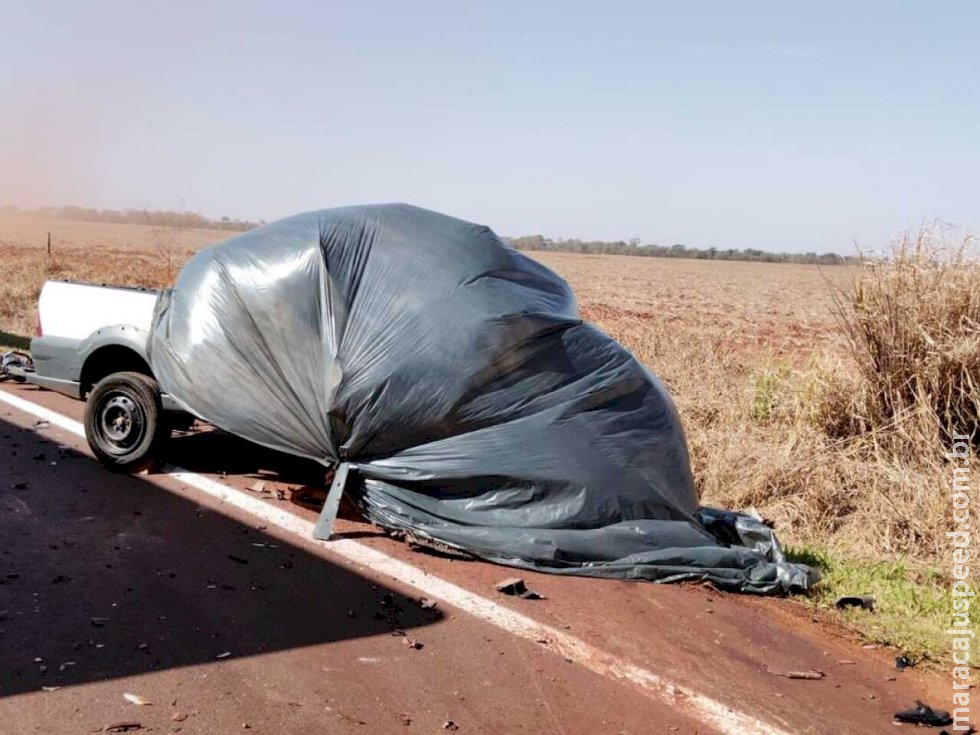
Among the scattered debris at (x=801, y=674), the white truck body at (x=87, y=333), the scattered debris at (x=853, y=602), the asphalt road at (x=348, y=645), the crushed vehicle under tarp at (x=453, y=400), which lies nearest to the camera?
the asphalt road at (x=348, y=645)

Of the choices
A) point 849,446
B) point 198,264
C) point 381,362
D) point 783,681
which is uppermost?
point 198,264

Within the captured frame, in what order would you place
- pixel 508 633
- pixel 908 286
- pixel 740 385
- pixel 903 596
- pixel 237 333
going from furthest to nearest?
pixel 740 385 → pixel 908 286 → pixel 237 333 → pixel 903 596 → pixel 508 633

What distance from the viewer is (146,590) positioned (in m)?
4.44

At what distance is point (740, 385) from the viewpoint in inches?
401

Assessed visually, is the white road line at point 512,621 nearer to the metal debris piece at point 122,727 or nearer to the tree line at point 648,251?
the metal debris piece at point 122,727

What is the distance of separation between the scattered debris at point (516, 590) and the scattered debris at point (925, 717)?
1.76 meters

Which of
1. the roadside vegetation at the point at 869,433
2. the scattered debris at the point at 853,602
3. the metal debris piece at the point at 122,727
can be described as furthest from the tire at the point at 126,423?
the scattered debris at the point at 853,602

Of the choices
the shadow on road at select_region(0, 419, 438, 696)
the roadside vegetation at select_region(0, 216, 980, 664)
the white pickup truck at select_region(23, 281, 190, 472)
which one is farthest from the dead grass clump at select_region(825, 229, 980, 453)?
the white pickup truck at select_region(23, 281, 190, 472)

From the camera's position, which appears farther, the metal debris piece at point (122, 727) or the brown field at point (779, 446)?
the brown field at point (779, 446)

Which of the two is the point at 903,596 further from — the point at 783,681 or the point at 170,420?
the point at 170,420

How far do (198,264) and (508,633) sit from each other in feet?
10.9

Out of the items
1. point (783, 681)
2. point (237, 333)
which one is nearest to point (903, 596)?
point (783, 681)

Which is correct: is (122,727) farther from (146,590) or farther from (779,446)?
(779,446)

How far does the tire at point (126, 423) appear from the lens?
20.4 feet
